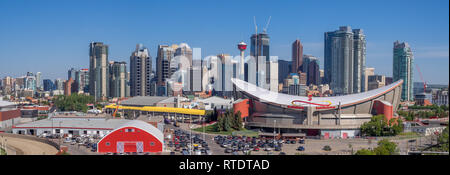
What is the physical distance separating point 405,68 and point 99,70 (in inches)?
2546

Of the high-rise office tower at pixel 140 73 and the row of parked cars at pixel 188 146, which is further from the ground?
the high-rise office tower at pixel 140 73

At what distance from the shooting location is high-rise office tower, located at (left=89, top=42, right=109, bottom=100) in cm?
8519

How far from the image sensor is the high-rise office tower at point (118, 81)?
86375 millimetres

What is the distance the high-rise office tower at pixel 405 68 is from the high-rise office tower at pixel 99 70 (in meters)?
62.2

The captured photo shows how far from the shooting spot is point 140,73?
280 ft

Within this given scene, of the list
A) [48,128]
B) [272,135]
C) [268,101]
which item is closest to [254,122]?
[268,101]

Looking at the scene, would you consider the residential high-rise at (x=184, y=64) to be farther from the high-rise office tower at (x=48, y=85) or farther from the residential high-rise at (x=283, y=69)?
the high-rise office tower at (x=48, y=85)

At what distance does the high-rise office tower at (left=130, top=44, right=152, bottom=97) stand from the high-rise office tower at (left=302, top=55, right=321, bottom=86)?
47.8 meters

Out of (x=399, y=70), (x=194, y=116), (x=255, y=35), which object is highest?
(x=255, y=35)

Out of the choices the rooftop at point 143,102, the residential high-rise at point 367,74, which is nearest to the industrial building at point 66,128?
the rooftop at point 143,102

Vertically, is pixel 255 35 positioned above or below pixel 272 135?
above
